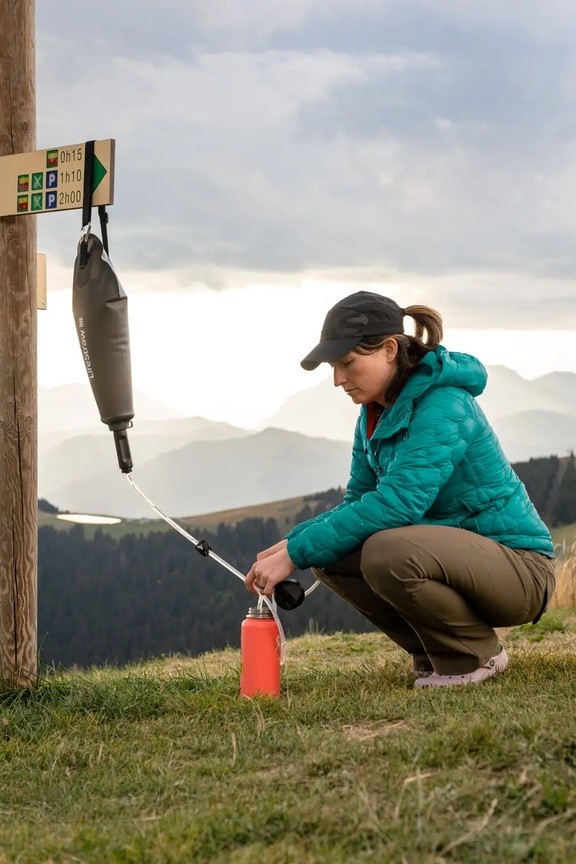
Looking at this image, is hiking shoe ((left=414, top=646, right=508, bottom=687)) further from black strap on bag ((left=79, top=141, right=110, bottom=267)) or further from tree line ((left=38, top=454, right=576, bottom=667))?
tree line ((left=38, top=454, right=576, bottom=667))

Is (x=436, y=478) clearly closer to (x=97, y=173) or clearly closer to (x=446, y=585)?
(x=446, y=585)

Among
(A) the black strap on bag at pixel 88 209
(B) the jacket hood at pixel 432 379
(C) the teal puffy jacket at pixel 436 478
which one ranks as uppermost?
(A) the black strap on bag at pixel 88 209

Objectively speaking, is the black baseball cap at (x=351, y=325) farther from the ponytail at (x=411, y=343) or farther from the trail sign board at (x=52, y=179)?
the trail sign board at (x=52, y=179)

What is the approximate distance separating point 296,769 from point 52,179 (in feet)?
11.6

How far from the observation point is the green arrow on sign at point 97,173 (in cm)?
560

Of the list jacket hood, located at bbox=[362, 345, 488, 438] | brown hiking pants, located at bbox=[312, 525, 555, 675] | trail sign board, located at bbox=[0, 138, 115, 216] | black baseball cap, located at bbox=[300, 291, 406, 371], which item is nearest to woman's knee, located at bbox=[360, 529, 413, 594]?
brown hiking pants, located at bbox=[312, 525, 555, 675]

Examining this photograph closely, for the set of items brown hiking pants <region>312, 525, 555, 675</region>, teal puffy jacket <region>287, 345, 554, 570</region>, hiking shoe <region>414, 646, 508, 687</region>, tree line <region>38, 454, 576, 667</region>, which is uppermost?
teal puffy jacket <region>287, 345, 554, 570</region>

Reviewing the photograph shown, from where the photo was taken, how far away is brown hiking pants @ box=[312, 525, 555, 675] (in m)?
4.65

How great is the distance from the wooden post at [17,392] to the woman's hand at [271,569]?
5.58 feet

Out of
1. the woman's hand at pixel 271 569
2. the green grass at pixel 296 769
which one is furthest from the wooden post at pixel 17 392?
the woman's hand at pixel 271 569

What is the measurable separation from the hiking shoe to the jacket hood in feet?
3.90

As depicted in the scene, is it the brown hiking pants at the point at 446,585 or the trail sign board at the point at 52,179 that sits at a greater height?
the trail sign board at the point at 52,179

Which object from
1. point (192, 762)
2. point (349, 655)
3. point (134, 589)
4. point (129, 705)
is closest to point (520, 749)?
point (192, 762)

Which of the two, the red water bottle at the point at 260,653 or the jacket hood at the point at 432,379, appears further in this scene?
the red water bottle at the point at 260,653
